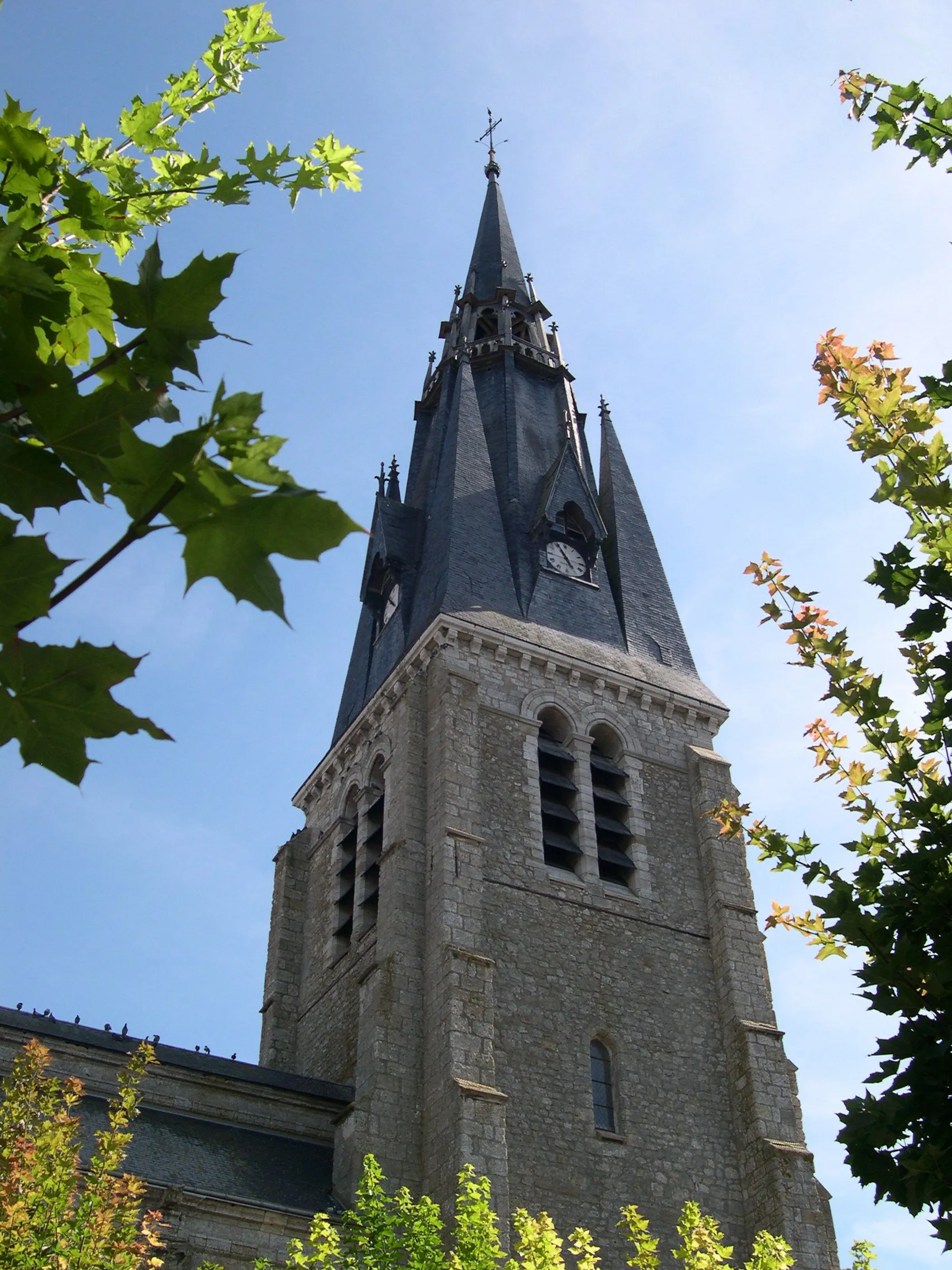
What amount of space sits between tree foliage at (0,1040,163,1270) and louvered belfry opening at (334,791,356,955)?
10422 mm

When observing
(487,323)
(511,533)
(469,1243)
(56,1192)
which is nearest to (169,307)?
(56,1192)

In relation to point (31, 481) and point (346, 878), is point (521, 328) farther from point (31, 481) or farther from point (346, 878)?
point (31, 481)

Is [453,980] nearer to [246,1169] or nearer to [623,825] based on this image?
[246,1169]

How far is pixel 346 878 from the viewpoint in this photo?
2009 cm

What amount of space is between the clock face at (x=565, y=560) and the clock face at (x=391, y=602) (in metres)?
2.53

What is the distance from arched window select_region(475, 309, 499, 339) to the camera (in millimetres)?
29484

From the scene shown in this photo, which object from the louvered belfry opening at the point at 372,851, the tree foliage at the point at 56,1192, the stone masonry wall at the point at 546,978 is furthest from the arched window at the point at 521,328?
the tree foliage at the point at 56,1192

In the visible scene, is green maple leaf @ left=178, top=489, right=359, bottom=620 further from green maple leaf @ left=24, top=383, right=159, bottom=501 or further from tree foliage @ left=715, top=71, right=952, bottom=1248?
tree foliage @ left=715, top=71, right=952, bottom=1248

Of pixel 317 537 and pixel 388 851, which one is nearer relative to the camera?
pixel 317 537

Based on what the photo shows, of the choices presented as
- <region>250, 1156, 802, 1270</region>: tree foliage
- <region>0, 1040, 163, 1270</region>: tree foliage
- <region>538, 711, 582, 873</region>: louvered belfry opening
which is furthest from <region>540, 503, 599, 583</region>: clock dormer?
<region>0, 1040, 163, 1270</region>: tree foliage

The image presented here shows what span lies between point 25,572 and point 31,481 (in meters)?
0.16

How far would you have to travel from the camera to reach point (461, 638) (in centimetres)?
1934

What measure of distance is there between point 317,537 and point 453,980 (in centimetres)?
1454

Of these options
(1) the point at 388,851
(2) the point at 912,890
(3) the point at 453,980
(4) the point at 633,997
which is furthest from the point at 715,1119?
(2) the point at 912,890
